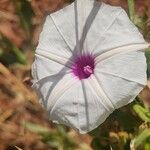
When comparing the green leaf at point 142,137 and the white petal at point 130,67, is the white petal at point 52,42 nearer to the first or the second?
the white petal at point 130,67

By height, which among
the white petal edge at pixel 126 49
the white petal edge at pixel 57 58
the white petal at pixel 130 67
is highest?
the white petal edge at pixel 126 49

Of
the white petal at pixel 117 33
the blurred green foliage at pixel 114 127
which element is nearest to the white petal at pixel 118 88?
the white petal at pixel 117 33

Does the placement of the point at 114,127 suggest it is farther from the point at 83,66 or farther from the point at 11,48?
the point at 11,48

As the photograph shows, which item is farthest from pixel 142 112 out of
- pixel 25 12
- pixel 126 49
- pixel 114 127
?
pixel 25 12

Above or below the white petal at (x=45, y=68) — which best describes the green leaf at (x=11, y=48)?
below

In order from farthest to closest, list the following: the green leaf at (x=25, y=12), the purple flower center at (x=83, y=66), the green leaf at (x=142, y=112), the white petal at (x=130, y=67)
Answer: the green leaf at (x=25, y=12) → the green leaf at (x=142, y=112) → the purple flower center at (x=83, y=66) → the white petal at (x=130, y=67)

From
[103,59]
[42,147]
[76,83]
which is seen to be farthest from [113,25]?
[42,147]

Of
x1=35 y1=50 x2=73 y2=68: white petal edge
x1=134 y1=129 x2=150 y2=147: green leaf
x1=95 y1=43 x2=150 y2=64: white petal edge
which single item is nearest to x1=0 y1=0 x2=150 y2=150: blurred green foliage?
x1=134 y1=129 x2=150 y2=147: green leaf

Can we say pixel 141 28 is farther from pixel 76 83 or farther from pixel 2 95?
pixel 2 95

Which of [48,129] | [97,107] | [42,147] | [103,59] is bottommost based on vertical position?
[42,147]

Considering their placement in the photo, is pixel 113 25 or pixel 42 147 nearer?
pixel 113 25
